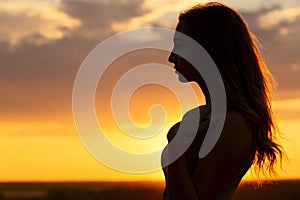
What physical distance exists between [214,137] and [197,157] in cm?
18

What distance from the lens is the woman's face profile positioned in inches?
187

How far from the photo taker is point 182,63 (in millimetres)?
4770

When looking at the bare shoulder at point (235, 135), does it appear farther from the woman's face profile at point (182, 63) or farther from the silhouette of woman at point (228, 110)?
the woman's face profile at point (182, 63)

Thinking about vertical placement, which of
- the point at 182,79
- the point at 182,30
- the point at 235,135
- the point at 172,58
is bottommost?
the point at 235,135

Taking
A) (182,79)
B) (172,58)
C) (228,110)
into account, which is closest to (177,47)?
(172,58)

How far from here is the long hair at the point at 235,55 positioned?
→ 15.5 ft

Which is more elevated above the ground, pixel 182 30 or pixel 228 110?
pixel 182 30

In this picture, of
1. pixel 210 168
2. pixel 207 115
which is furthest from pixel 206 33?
pixel 210 168

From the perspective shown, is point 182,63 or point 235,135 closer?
point 235,135

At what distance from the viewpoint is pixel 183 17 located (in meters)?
4.87

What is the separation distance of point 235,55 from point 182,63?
359 mm

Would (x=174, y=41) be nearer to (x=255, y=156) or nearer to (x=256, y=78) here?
(x=256, y=78)

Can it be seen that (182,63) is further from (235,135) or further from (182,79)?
(235,135)

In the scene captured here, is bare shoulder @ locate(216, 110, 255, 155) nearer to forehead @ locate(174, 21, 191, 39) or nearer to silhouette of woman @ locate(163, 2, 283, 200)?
silhouette of woman @ locate(163, 2, 283, 200)
